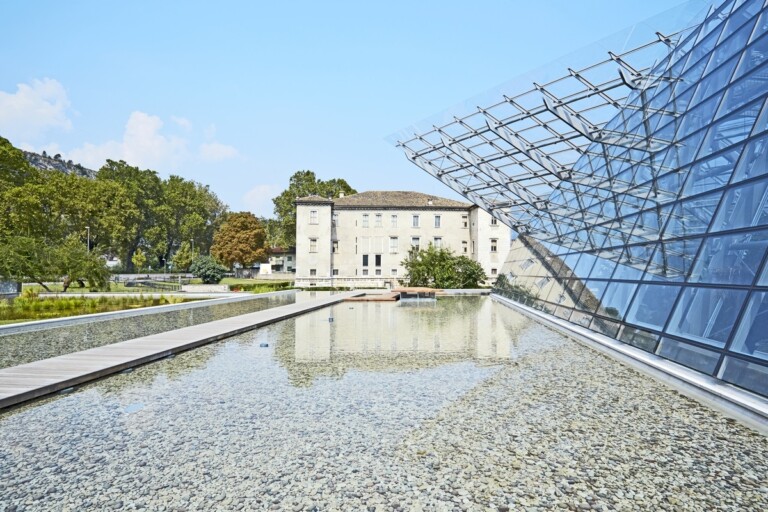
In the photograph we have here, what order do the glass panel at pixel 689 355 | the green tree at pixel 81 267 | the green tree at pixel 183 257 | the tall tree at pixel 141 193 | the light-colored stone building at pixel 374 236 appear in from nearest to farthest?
the glass panel at pixel 689 355 → the green tree at pixel 81 267 → the light-colored stone building at pixel 374 236 → the tall tree at pixel 141 193 → the green tree at pixel 183 257

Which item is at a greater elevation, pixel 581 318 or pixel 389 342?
pixel 581 318

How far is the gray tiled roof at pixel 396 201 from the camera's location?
55094 mm

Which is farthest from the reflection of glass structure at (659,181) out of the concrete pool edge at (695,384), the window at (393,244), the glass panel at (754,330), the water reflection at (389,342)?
the window at (393,244)

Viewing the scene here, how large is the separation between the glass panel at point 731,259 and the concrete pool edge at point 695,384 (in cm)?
165

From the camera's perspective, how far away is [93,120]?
1143 inches

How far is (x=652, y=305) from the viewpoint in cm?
1044

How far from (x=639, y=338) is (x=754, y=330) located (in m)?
3.72

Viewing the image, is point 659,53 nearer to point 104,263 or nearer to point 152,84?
point 152,84

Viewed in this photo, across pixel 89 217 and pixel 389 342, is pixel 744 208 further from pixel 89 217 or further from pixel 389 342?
pixel 89 217

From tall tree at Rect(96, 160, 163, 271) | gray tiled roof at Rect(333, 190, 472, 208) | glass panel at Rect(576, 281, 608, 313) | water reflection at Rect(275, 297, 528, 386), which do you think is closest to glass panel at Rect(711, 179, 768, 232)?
glass panel at Rect(576, 281, 608, 313)

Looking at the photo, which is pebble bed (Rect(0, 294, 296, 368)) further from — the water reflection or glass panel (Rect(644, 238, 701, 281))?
glass panel (Rect(644, 238, 701, 281))

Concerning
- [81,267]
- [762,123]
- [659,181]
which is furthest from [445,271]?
[762,123]

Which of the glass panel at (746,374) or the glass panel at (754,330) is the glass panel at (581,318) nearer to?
the glass panel at (746,374)

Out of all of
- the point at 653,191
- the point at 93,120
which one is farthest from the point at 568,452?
the point at 93,120
